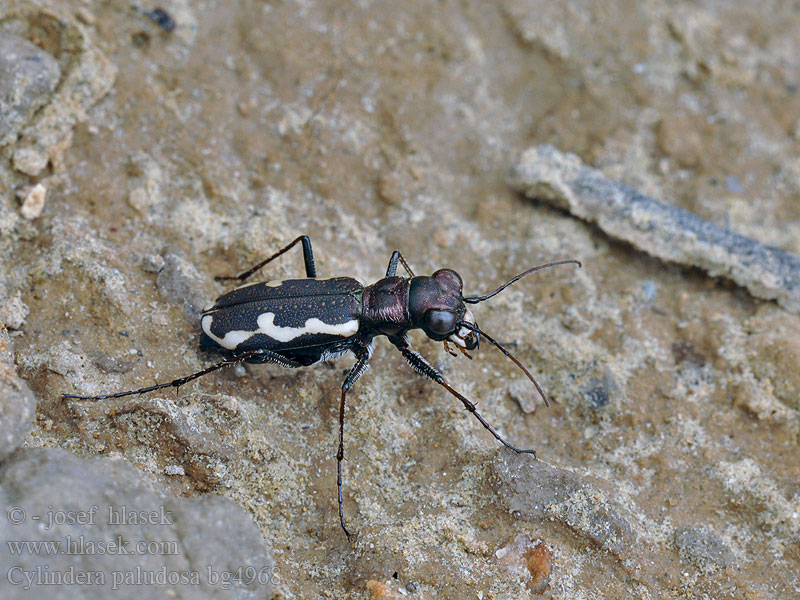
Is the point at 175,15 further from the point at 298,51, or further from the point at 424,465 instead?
the point at 424,465

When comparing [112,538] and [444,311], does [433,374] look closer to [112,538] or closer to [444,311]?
[444,311]

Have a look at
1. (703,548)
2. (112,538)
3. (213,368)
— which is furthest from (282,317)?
(703,548)

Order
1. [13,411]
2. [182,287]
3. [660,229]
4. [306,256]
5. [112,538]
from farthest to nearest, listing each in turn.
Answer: [660,229], [306,256], [182,287], [13,411], [112,538]

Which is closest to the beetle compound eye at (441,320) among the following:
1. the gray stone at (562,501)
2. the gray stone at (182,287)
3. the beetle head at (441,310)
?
the beetle head at (441,310)

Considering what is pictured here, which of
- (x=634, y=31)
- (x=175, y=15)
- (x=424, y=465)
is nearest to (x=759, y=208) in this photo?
(x=634, y=31)

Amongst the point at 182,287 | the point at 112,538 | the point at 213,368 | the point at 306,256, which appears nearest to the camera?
the point at 112,538

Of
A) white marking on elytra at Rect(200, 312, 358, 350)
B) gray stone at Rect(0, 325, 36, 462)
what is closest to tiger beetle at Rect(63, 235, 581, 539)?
white marking on elytra at Rect(200, 312, 358, 350)
